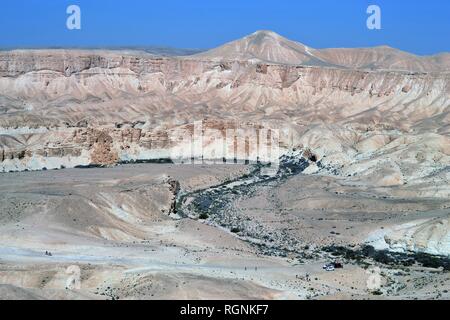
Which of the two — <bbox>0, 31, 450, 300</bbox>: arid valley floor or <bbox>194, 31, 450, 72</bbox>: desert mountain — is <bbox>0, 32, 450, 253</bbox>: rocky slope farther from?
<bbox>194, 31, 450, 72</bbox>: desert mountain

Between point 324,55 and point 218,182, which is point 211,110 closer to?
point 218,182

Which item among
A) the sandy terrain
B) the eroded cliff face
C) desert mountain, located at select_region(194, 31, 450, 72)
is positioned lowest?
the sandy terrain

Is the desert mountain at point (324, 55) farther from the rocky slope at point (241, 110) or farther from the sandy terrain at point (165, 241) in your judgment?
the sandy terrain at point (165, 241)

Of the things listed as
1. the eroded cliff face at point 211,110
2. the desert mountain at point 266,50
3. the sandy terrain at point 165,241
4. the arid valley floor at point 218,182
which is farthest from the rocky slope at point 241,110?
the sandy terrain at point 165,241

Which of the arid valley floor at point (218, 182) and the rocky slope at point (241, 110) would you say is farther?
the rocky slope at point (241, 110)

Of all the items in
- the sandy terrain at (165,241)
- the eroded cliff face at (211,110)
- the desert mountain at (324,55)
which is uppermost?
the desert mountain at (324,55)

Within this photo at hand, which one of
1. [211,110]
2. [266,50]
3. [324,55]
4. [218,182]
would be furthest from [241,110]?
[218,182]

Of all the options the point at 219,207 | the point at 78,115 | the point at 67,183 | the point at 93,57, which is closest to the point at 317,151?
the point at 219,207

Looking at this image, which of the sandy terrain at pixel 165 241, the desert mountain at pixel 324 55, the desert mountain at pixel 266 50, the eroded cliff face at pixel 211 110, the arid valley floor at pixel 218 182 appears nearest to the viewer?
the sandy terrain at pixel 165 241

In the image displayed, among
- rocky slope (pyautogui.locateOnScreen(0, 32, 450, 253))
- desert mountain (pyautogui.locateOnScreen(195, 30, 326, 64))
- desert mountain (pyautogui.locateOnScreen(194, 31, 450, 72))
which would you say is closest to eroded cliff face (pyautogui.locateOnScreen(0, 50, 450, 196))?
rocky slope (pyautogui.locateOnScreen(0, 32, 450, 253))
